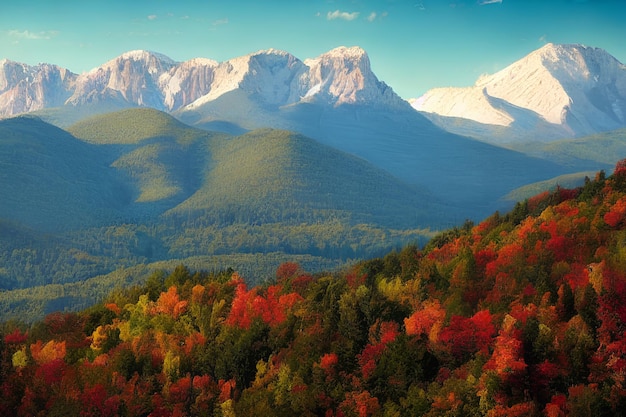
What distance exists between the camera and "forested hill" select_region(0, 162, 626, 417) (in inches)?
3118

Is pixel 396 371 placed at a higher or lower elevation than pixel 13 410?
higher

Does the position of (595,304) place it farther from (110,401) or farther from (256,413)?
(110,401)

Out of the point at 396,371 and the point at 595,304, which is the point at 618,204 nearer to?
the point at 595,304

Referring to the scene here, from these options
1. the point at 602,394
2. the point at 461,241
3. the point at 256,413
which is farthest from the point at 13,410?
the point at 461,241

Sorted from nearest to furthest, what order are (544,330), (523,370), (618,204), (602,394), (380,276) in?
(602,394), (523,370), (544,330), (618,204), (380,276)

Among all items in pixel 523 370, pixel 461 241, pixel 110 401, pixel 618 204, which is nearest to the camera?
pixel 523 370

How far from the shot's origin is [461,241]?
139750 mm

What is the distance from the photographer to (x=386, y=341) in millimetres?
95438

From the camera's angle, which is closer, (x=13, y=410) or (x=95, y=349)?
(x=13, y=410)

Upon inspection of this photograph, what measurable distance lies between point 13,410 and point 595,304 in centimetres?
7640

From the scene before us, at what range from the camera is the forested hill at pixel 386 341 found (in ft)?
260

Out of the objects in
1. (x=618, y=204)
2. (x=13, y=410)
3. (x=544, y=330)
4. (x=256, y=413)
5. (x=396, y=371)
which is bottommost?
(x=13, y=410)

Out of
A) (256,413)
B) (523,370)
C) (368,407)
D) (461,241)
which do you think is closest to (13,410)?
(256,413)

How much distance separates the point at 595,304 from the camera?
3381 inches
